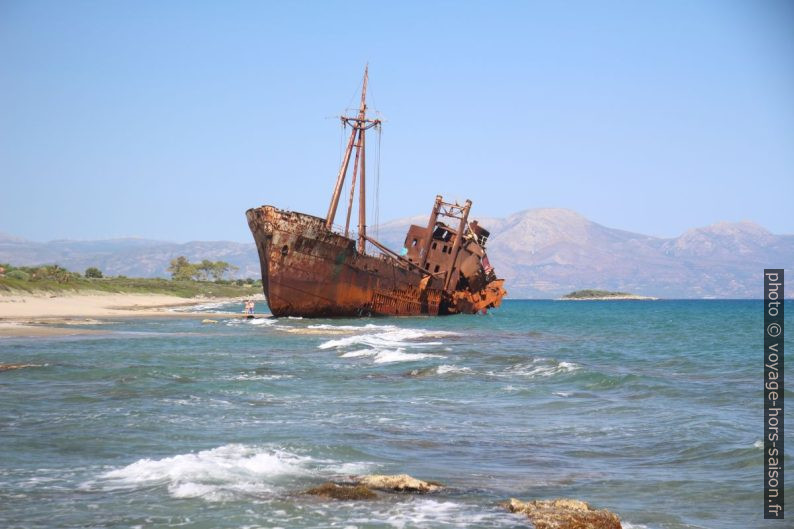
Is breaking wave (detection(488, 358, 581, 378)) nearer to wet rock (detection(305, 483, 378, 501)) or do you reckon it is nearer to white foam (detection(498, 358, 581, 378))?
white foam (detection(498, 358, 581, 378))

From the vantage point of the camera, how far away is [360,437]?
13.5 m

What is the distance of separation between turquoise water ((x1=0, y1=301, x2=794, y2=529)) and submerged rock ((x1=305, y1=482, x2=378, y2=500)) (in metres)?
0.19

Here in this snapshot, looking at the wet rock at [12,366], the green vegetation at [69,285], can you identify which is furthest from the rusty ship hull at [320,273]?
the wet rock at [12,366]

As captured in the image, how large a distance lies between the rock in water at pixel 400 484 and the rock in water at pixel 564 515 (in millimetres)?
1118

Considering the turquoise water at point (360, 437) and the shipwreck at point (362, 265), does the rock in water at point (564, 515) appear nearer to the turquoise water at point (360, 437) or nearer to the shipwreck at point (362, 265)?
the turquoise water at point (360, 437)

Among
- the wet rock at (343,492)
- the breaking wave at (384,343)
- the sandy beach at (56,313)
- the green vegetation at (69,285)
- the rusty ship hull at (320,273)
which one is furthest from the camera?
the green vegetation at (69,285)

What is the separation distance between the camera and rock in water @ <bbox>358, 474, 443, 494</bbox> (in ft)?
32.8

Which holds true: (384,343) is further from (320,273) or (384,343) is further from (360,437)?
(360,437)

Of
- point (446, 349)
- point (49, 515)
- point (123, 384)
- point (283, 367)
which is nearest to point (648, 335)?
point (446, 349)

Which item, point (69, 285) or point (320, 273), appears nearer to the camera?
point (320, 273)

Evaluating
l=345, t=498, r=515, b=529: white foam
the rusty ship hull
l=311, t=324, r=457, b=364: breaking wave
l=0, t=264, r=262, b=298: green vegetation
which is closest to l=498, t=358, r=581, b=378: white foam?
l=311, t=324, r=457, b=364: breaking wave

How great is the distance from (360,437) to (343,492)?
142 inches

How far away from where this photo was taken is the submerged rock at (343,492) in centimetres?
973

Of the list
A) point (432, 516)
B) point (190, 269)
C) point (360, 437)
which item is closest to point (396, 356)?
point (360, 437)
